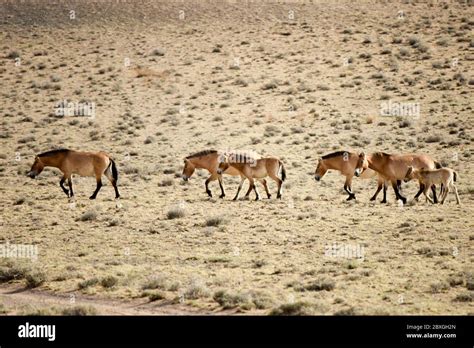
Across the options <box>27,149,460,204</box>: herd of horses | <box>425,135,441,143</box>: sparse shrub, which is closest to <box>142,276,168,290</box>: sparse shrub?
<box>27,149,460,204</box>: herd of horses

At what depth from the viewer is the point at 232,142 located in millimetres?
40156

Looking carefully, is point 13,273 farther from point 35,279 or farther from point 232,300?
point 232,300

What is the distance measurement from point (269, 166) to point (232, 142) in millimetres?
13465

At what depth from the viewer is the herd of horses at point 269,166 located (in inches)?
1004

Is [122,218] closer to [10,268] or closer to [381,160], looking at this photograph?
[10,268]

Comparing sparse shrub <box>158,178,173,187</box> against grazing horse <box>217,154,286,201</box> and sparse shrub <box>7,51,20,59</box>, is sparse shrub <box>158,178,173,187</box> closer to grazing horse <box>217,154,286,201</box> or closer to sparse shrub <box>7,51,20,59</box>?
grazing horse <box>217,154,286,201</box>

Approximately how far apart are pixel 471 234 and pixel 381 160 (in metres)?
6.20

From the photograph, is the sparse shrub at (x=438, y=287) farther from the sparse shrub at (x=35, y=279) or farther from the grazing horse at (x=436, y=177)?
the grazing horse at (x=436, y=177)

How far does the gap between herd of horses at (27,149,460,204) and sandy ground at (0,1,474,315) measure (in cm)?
97

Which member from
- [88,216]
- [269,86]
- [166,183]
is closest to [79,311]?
[88,216]

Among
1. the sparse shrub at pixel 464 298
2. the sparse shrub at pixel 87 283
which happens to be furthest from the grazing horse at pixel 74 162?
the sparse shrub at pixel 464 298

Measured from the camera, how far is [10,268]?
17.7 meters

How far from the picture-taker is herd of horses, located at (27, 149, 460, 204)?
25.5 metres
